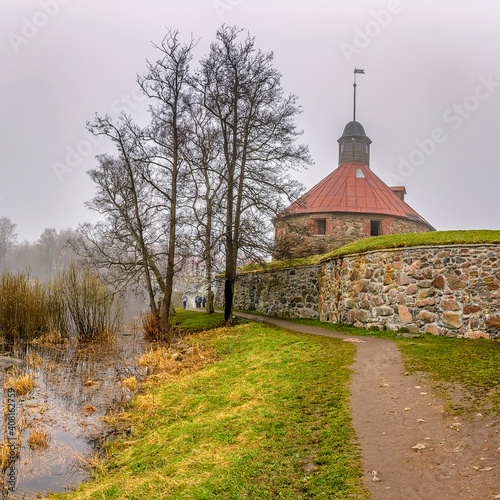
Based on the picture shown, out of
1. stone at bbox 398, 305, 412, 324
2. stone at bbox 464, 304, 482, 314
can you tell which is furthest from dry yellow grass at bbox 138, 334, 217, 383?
stone at bbox 464, 304, 482, 314

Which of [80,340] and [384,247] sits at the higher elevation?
[384,247]

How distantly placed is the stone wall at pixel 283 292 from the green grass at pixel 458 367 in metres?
7.11

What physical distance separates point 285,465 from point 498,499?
1.97 m

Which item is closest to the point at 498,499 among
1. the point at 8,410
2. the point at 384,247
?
the point at 8,410

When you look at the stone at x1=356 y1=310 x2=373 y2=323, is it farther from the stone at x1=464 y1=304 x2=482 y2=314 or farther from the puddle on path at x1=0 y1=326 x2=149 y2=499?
the puddle on path at x1=0 y1=326 x2=149 y2=499

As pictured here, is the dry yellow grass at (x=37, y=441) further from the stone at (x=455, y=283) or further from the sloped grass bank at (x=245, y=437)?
the stone at (x=455, y=283)

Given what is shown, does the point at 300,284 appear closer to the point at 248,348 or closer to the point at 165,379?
the point at 248,348

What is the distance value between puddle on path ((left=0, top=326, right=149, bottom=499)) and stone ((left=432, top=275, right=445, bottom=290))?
26.4 feet

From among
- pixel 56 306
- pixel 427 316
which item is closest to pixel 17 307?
pixel 56 306

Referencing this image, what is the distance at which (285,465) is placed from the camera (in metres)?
4.68

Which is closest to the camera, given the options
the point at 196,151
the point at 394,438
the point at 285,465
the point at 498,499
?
the point at 498,499

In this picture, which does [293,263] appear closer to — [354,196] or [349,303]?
[349,303]

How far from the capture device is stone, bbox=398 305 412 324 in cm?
1245

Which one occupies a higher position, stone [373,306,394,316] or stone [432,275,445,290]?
stone [432,275,445,290]
